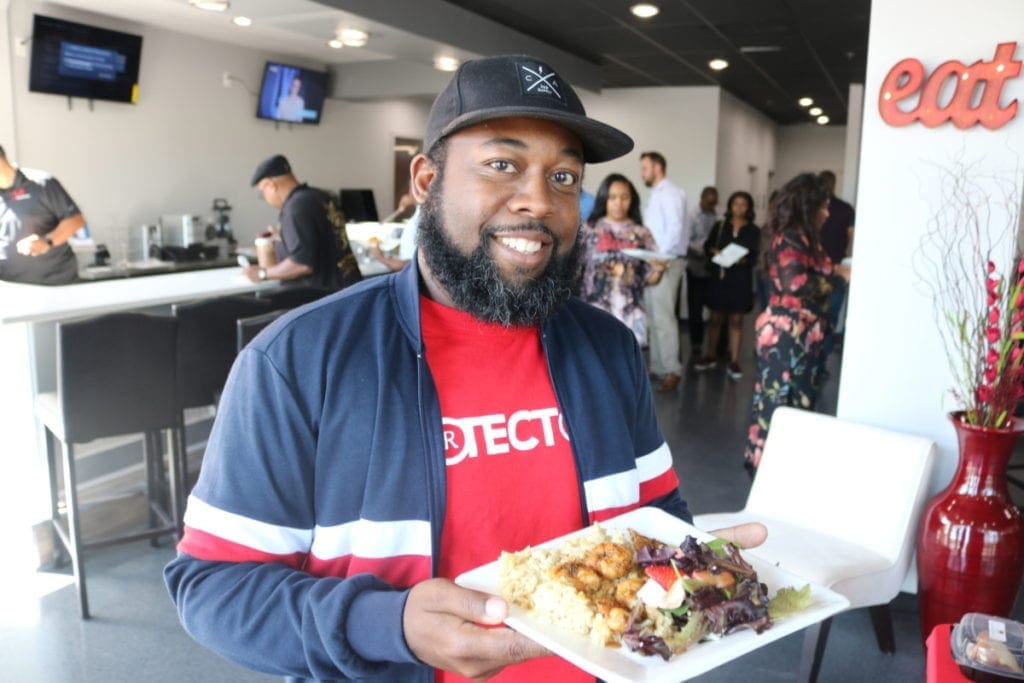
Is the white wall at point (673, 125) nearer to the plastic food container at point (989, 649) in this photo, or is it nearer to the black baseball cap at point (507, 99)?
the plastic food container at point (989, 649)

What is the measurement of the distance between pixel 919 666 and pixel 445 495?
7.87 feet

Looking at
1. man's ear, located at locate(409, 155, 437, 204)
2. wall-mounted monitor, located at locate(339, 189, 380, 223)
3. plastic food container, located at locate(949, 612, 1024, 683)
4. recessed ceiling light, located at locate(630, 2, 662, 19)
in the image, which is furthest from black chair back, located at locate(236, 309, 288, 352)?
wall-mounted monitor, located at locate(339, 189, 380, 223)

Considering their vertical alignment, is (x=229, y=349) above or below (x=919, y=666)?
above

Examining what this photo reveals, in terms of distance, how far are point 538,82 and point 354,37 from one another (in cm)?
542

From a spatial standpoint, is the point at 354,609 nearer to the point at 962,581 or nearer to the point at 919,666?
the point at 962,581

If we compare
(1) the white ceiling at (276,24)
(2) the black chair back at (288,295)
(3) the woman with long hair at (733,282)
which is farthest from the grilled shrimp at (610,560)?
(3) the woman with long hair at (733,282)

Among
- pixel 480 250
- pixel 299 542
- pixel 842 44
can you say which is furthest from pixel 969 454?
pixel 842 44

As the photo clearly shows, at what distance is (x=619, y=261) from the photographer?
5.66m

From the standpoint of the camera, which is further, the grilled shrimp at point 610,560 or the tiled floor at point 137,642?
the tiled floor at point 137,642

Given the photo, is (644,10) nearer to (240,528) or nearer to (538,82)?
(538,82)

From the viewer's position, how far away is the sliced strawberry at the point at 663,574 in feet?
3.40

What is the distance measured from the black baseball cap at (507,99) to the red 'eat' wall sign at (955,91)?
87.1 inches

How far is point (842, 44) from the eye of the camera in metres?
7.07

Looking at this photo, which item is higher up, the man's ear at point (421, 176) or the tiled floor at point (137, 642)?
the man's ear at point (421, 176)
